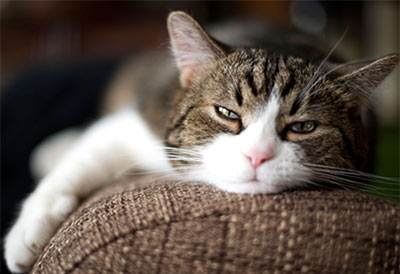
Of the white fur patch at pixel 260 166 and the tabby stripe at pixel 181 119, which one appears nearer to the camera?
the white fur patch at pixel 260 166

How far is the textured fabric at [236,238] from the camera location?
0.56 m

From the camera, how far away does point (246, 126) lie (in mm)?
821

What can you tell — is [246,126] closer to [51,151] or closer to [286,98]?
[286,98]

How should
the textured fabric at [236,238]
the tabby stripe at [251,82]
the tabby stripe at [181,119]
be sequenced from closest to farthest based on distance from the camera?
1. the textured fabric at [236,238]
2. the tabby stripe at [251,82]
3. the tabby stripe at [181,119]

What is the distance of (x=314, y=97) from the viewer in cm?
84

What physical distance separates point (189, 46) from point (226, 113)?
0.79 feet

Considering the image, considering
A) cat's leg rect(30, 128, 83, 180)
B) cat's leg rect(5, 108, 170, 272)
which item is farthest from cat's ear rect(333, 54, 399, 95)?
cat's leg rect(30, 128, 83, 180)

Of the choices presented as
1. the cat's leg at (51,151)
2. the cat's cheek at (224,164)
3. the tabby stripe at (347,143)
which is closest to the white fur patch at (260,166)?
the cat's cheek at (224,164)

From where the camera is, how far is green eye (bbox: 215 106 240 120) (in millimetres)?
854

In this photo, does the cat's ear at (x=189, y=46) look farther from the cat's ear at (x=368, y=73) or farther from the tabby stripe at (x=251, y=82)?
the cat's ear at (x=368, y=73)

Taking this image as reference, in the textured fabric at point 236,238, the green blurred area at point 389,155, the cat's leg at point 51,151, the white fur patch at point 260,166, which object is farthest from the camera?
the green blurred area at point 389,155

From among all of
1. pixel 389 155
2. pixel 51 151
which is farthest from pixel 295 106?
pixel 389 155

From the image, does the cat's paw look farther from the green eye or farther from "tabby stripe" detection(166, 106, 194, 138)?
the green eye

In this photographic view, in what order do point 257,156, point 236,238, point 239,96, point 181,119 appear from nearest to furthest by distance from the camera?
point 236,238 → point 257,156 → point 239,96 → point 181,119
